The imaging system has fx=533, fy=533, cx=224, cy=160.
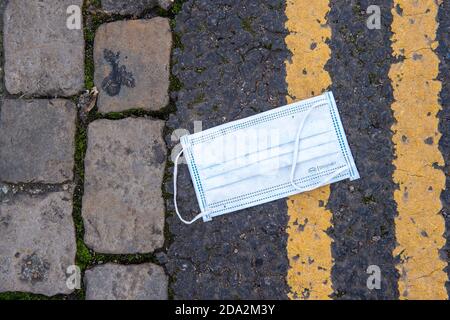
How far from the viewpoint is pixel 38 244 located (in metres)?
2.72

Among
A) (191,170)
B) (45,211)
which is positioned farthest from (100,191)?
(191,170)

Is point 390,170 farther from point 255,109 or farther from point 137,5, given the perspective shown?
point 137,5

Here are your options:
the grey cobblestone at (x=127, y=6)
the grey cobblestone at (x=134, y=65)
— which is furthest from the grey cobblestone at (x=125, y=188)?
the grey cobblestone at (x=127, y=6)

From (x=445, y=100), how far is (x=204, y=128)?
1189 mm

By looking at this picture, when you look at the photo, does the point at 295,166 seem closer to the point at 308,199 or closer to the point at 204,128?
the point at 308,199

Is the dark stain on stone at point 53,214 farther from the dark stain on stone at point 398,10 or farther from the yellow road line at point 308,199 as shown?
the dark stain on stone at point 398,10

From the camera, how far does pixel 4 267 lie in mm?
2713

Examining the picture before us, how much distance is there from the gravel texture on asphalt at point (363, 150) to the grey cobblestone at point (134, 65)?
86 centimetres

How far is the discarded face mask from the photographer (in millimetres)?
2633

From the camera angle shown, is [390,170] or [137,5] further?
[137,5]

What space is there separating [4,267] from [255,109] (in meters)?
1.51

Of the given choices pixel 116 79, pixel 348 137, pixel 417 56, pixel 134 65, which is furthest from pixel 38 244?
pixel 417 56

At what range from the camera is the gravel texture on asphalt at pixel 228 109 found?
262cm

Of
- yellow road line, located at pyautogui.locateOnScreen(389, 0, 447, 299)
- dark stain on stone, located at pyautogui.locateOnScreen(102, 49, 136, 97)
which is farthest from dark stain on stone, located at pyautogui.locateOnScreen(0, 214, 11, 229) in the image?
yellow road line, located at pyautogui.locateOnScreen(389, 0, 447, 299)
